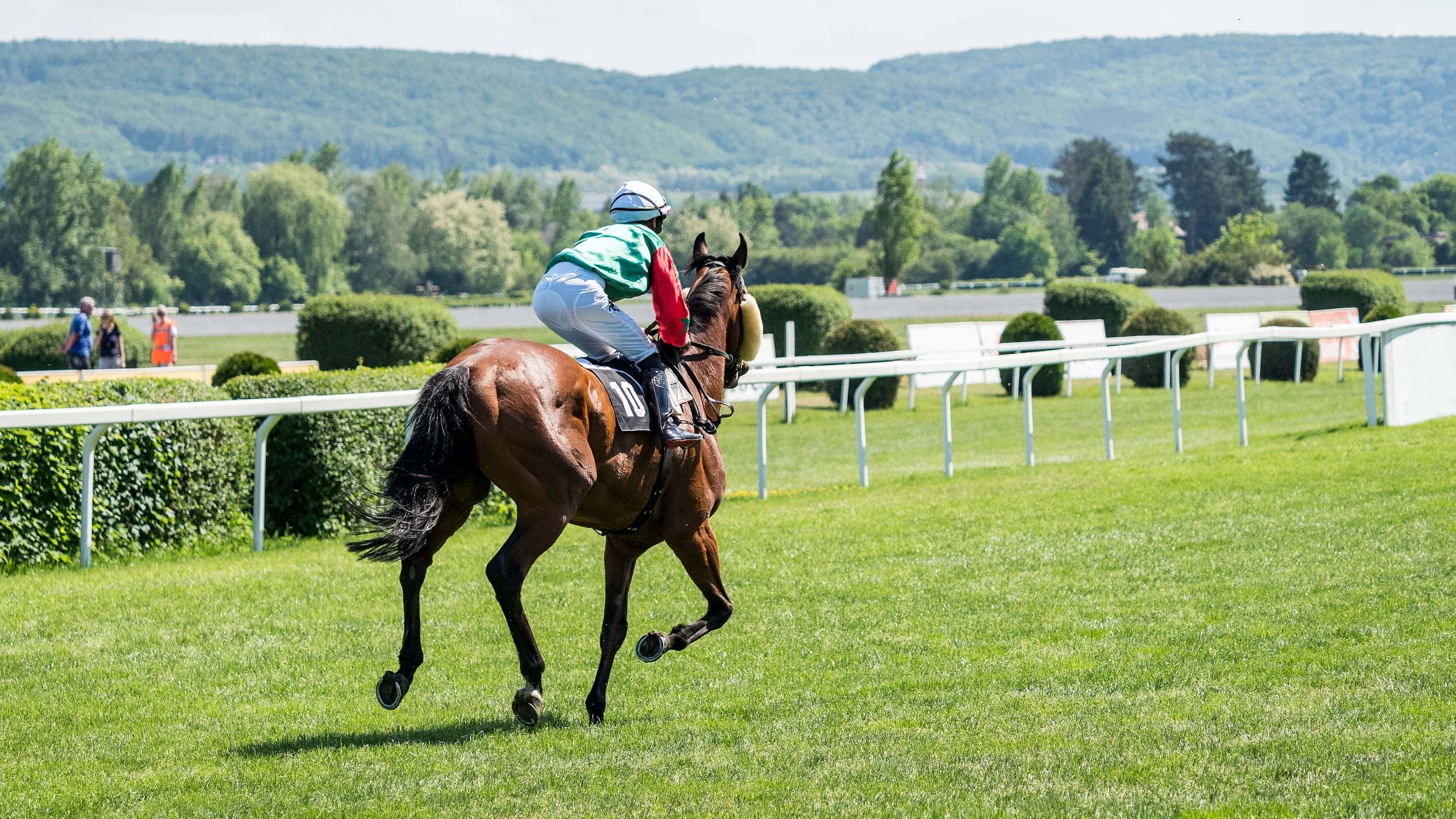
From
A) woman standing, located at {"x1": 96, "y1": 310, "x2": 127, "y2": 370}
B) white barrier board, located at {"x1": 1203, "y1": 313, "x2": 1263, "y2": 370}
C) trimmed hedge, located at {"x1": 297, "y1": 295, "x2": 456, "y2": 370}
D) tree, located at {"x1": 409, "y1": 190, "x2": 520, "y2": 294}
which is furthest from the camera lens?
tree, located at {"x1": 409, "y1": 190, "x2": 520, "y2": 294}

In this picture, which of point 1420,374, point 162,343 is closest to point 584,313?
point 1420,374

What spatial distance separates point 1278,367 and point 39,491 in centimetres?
2012

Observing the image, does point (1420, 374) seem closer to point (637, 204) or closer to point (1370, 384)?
point (1370, 384)

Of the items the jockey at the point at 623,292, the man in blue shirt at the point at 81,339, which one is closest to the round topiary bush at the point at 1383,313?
the man in blue shirt at the point at 81,339

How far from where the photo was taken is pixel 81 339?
19.3 m

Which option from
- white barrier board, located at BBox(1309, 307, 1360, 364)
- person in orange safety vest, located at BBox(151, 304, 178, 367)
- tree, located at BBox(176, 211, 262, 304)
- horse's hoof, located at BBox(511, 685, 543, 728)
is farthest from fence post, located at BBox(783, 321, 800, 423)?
tree, located at BBox(176, 211, 262, 304)

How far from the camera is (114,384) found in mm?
8789

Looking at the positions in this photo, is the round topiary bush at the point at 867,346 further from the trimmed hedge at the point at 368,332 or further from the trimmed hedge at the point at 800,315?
the trimmed hedge at the point at 368,332

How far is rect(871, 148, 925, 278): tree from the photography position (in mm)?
64812

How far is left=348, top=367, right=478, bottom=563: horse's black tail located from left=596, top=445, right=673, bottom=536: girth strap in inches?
29.8

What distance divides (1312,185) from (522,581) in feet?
405

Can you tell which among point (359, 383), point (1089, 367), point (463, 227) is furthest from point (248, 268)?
point (359, 383)

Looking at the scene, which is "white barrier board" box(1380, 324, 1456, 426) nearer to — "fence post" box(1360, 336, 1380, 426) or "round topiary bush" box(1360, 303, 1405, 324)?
"fence post" box(1360, 336, 1380, 426)

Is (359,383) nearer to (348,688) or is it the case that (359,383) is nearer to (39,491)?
(39,491)
